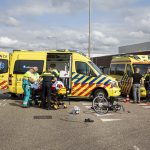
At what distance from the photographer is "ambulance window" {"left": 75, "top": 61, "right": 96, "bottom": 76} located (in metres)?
18.7

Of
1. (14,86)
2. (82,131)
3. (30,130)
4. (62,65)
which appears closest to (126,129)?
(82,131)

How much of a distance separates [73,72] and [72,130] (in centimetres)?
838

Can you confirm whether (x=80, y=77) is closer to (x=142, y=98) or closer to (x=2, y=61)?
(x=142, y=98)

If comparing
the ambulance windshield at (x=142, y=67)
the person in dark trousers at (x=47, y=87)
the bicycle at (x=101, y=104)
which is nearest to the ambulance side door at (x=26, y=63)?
the person in dark trousers at (x=47, y=87)

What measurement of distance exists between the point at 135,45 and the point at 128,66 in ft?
203

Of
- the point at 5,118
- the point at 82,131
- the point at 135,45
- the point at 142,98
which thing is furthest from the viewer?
the point at 135,45

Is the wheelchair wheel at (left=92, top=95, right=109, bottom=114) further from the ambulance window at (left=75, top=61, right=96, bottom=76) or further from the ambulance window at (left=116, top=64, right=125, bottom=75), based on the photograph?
the ambulance window at (left=116, top=64, right=125, bottom=75)

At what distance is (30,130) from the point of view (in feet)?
34.0

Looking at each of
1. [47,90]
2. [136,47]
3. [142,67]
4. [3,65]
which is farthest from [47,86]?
[136,47]

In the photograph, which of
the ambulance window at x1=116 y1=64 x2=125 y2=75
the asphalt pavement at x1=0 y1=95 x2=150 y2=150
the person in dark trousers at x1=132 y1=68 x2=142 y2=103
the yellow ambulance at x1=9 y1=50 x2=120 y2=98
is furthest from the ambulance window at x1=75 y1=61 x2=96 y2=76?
the asphalt pavement at x1=0 y1=95 x2=150 y2=150

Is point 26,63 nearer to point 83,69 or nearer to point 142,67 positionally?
point 83,69

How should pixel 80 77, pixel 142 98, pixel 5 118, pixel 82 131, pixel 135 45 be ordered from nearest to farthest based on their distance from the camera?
1. pixel 82 131
2. pixel 5 118
3. pixel 80 77
4. pixel 142 98
5. pixel 135 45

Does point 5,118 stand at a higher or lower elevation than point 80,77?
lower

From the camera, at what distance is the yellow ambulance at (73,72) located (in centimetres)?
1847
